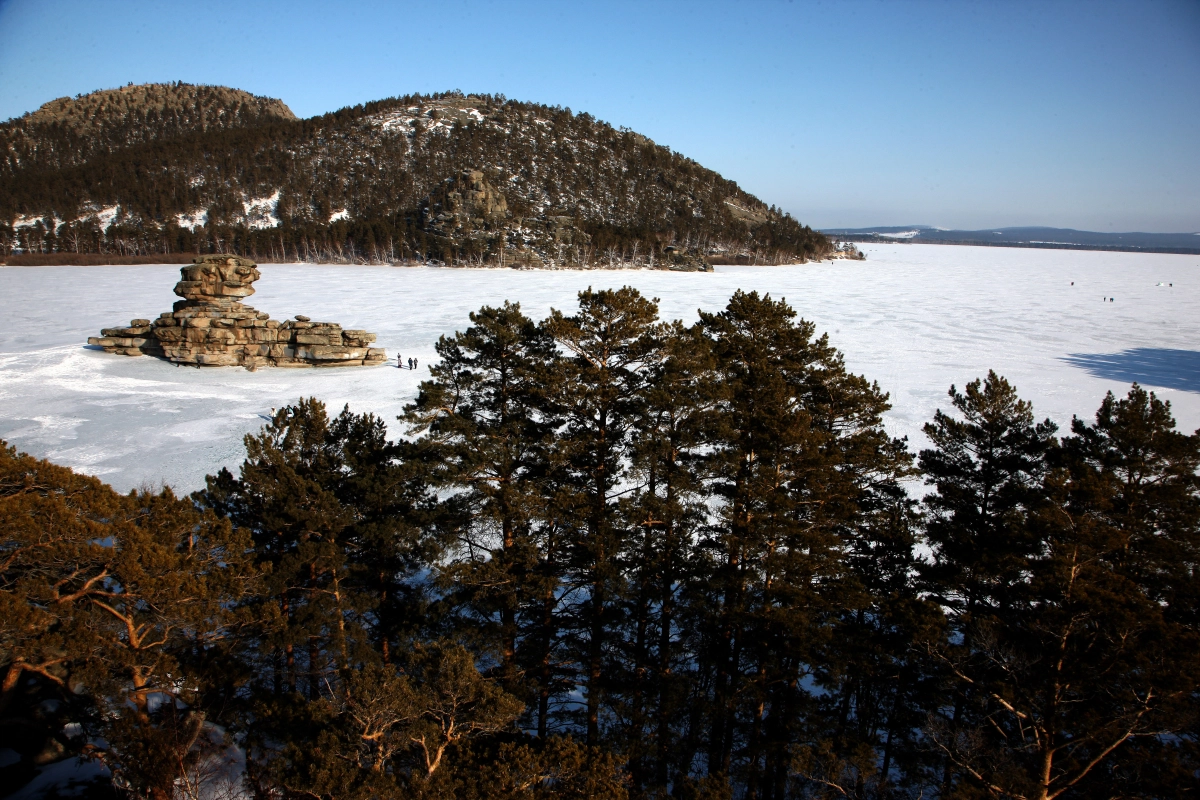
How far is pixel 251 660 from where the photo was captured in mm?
11133

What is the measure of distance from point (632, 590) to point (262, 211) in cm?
13995

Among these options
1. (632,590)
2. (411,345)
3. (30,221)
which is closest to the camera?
(632,590)

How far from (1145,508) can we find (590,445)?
8.14m

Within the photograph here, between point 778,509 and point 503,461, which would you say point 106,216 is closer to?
point 503,461

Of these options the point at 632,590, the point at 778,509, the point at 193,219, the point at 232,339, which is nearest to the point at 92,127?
the point at 193,219

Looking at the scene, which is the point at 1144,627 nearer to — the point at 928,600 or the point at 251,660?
the point at 928,600

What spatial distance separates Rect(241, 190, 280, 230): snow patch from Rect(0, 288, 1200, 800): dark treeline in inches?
5007

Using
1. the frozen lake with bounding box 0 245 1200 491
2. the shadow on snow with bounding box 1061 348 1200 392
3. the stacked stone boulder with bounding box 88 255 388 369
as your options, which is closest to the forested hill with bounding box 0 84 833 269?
the frozen lake with bounding box 0 245 1200 491

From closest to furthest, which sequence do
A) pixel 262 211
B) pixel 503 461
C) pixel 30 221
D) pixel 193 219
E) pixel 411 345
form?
pixel 503 461
pixel 411 345
pixel 30 221
pixel 193 219
pixel 262 211

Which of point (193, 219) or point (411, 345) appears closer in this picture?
point (411, 345)

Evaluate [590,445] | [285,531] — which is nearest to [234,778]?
[285,531]

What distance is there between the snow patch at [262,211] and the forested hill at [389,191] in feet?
1.43

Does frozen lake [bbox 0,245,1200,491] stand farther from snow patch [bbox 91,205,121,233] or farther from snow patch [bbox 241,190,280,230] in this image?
snow patch [bbox 241,190,280,230]

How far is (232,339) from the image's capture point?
39.0 m
